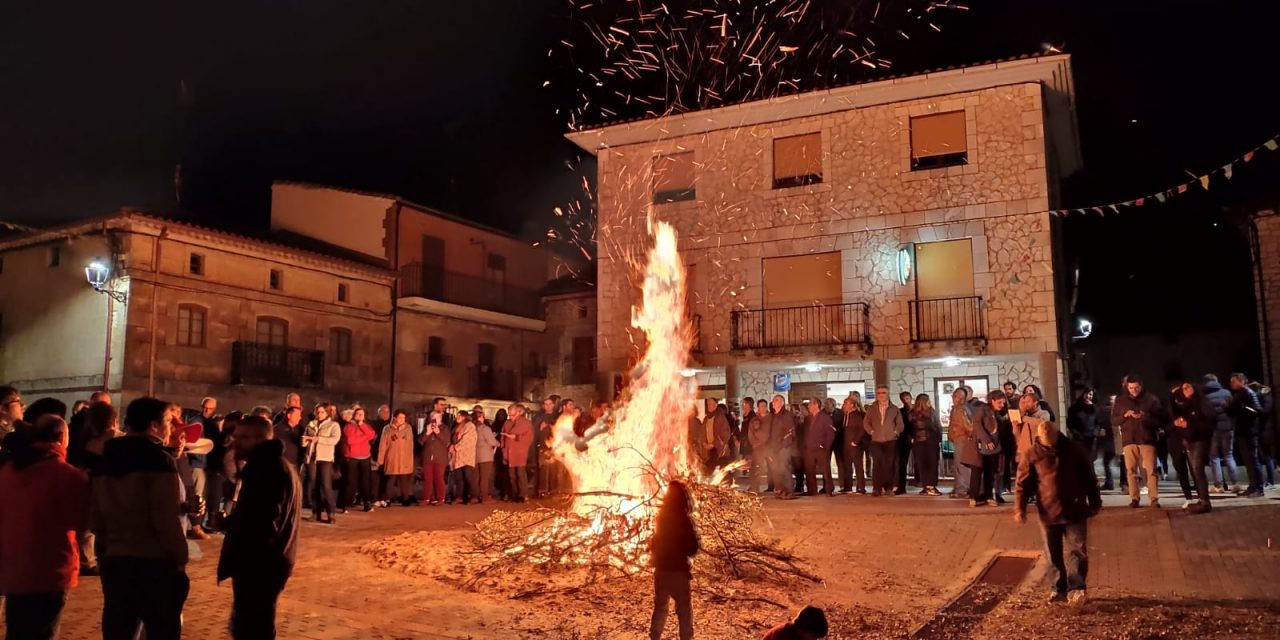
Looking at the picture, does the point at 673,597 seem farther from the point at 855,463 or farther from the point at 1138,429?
the point at 855,463

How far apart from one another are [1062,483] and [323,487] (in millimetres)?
9910

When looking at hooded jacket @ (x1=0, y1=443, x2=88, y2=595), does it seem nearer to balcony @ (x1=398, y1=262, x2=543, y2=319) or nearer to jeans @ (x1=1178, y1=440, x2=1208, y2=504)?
jeans @ (x1=1178, y1=440, x2=1208, y2=504)

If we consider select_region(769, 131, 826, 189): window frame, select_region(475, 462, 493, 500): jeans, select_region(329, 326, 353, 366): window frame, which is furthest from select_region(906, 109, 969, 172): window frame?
select_region(329, 326, 353, 366): window frame

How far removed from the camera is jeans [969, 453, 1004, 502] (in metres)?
12.8

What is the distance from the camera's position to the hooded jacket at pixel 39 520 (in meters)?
4.55

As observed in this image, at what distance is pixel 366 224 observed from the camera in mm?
30500

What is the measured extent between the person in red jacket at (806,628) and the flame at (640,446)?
517 cm

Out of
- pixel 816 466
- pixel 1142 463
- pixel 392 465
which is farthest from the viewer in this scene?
pixel 392 465

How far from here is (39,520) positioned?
15.3 feet

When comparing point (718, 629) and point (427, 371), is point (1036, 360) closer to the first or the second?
point (718, 629)

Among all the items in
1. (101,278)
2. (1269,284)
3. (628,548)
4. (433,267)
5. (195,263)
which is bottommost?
(628,548)

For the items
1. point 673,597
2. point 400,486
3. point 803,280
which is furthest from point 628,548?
point 803,280

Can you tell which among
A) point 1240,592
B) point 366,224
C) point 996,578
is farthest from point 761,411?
point 366,224

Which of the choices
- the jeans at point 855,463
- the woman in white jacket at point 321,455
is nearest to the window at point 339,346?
the woman in white jacket at point 321,455
